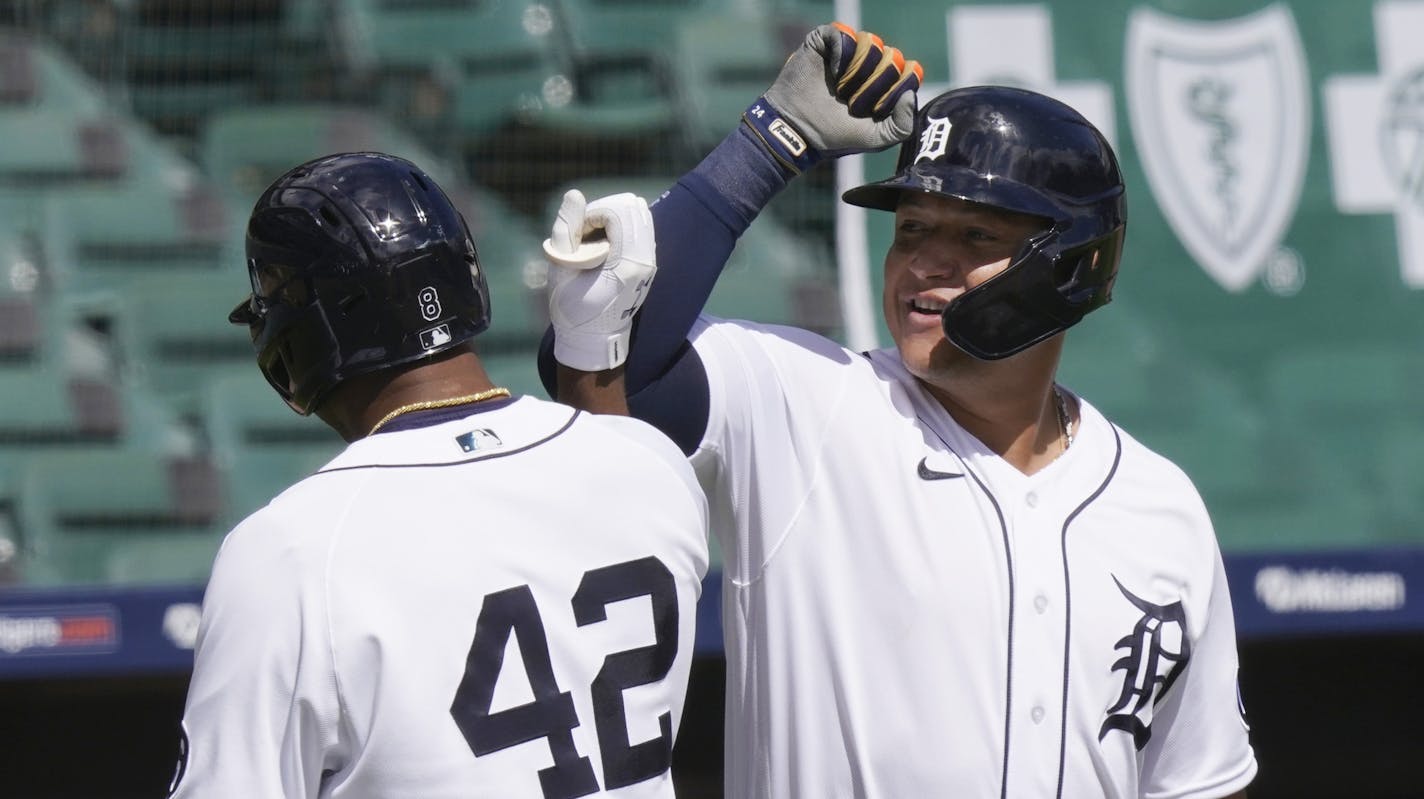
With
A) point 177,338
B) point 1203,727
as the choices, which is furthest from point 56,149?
point 1203,727

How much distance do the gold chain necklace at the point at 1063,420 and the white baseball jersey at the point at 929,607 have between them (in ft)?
0.31

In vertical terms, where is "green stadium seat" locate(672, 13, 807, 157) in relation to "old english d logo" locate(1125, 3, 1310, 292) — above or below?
above

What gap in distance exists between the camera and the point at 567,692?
4.34ft

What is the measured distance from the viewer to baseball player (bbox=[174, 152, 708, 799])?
1.22 metres

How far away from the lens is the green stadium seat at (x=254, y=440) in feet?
13.8

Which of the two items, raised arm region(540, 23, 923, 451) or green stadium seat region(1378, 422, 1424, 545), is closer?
raised arm region(540, 23, 923, 451)

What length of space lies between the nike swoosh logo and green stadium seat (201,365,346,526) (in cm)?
281

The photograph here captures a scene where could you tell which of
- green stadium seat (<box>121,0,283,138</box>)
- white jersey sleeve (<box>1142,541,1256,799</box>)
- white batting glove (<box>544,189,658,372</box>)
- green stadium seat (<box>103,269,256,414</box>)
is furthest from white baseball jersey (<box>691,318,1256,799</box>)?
green stadium seat (<box>121,0,283,138</box>)

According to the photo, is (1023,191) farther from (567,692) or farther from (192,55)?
(192,55)

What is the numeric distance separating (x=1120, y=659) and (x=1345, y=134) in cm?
327

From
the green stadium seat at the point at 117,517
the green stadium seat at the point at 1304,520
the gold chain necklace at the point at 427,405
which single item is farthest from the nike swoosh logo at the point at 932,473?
the green stadium seat at the point at 117,517

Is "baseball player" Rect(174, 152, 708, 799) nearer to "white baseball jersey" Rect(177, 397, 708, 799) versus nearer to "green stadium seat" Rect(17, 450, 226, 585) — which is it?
"white baseball jersey" Rect(177, 397, 708, 799)

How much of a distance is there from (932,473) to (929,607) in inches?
6.0

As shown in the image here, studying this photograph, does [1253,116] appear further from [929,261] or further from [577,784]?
[577,784]
